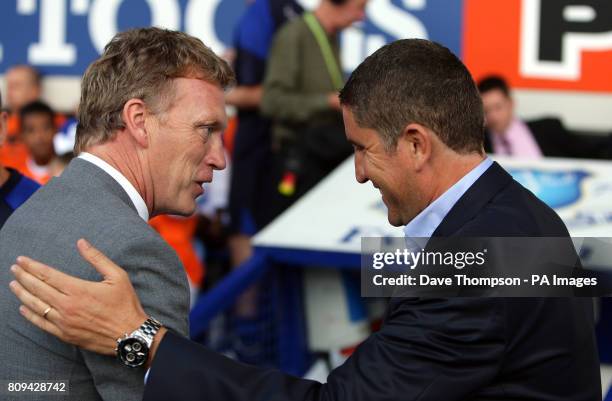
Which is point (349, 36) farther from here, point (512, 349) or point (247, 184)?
point (512, 349)

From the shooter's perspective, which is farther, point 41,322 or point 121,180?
point 121,180

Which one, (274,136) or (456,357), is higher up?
(456,357)

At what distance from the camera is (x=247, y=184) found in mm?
5543

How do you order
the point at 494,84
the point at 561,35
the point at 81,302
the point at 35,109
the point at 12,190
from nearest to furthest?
the point at 81,302, the point at 12,190, the point at 494,84, the point at 561,35, the point at 35,109

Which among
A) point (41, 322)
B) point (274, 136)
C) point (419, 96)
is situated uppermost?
point (419, 96)

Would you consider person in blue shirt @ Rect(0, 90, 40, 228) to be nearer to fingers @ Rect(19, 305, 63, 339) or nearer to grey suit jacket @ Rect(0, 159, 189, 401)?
grey suit jacket @ Rect(0, 159, 189, 401)

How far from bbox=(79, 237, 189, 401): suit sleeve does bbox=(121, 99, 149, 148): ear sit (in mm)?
274

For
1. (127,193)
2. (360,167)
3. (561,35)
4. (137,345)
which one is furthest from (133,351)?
(561,35)

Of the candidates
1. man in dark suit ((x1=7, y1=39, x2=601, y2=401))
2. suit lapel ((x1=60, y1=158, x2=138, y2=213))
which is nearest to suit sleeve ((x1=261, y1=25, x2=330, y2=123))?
man in dark suit ((x1=7, y1=39, x2=601, y2=401))

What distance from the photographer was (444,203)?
2027 millimetres

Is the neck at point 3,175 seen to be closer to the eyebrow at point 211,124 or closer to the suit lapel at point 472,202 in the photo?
the eyebrow at point 211,124

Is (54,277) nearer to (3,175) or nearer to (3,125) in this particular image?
(3,175)

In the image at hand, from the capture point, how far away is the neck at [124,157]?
2094 mm

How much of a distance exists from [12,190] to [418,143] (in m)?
1.36
